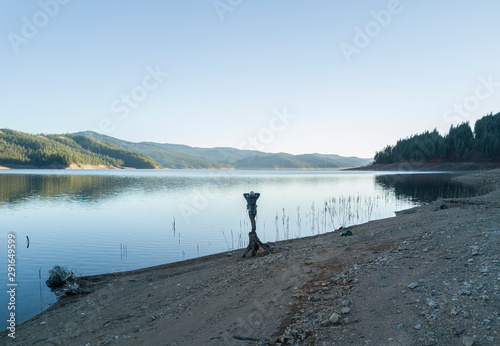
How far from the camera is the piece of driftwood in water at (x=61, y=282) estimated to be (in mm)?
10891

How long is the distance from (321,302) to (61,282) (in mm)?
9797

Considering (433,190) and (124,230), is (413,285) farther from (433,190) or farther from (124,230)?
(433,190)

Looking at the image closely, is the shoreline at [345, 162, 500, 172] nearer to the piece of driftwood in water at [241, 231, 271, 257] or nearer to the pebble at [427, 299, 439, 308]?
the piece of driftwood in water at [241, 231, 271, 257]

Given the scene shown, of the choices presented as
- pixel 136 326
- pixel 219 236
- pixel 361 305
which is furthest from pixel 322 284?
pixel 219 236

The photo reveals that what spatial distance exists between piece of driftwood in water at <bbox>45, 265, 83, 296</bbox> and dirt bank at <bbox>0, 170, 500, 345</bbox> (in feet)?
2.04

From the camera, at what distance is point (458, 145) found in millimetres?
110188

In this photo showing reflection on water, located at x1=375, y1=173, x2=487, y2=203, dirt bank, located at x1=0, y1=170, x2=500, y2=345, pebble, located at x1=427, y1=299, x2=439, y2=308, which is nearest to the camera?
dirt bank, located at x1=0, y1=170, x2=500, y2=345

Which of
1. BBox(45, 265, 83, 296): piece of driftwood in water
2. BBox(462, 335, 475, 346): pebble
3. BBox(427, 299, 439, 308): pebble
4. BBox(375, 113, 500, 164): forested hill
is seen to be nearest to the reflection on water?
BBox(427, 299, 439, 308): pebble

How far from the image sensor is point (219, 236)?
1986 cm

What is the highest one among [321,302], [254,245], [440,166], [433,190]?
[440,166]

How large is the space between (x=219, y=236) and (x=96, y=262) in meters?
7.49

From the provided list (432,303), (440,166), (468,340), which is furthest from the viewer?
(440,166)

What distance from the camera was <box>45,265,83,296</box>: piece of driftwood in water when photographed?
35.7 ft

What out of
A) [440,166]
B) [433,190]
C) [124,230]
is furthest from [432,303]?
[440,166]
